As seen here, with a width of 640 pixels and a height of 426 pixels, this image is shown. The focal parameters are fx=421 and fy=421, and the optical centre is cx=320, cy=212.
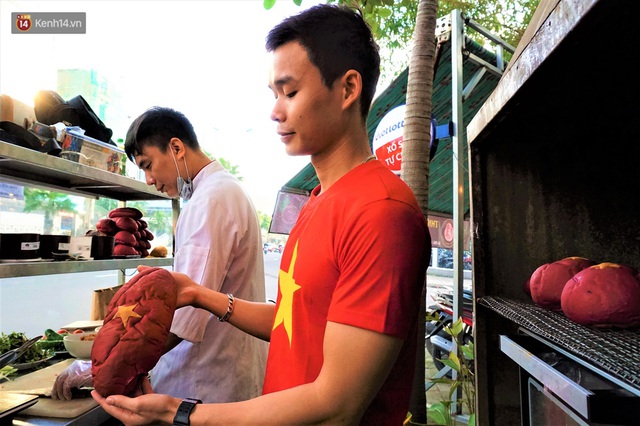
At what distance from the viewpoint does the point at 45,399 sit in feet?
6.37

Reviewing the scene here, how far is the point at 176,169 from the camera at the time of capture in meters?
2.45

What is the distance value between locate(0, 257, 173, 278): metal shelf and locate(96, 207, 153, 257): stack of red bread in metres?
0.15

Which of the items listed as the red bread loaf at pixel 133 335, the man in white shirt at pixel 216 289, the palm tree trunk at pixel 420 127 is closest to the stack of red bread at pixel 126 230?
the man in white shirt at pixel 216 289

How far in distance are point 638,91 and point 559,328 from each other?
2.29 ft

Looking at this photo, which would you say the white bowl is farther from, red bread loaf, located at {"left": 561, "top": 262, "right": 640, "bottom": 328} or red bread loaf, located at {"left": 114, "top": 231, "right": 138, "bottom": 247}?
red bread loaf, located at {"left": 561, "top": 262, "right": 640, "bottom": 328}

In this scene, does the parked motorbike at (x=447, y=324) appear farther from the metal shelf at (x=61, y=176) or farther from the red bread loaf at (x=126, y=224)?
the metal shelf at (x=61, y=176)

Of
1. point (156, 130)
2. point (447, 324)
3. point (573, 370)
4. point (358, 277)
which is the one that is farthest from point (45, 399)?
point (447, 324)

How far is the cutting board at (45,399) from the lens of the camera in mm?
1825

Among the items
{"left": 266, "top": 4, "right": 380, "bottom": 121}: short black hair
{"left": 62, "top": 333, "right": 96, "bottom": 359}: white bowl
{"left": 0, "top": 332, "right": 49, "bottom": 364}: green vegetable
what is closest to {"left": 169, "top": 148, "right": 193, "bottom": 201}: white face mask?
{"left": 62, "top": 333, "right": 96, "bottom": 359}: white bowl

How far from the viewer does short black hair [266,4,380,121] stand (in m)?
1.19

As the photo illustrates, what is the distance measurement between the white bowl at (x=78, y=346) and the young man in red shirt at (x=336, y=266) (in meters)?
1.42

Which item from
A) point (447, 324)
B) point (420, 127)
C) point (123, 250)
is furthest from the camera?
point (447, 324)

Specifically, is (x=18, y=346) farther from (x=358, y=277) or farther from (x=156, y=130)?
(x=358, y=277)

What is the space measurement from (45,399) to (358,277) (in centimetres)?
183
